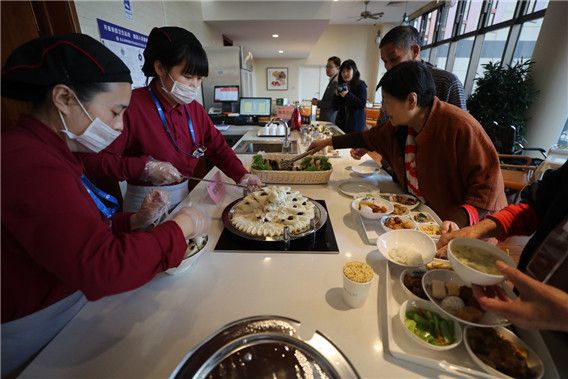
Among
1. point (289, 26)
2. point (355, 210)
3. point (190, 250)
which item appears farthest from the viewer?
point (289, 26)

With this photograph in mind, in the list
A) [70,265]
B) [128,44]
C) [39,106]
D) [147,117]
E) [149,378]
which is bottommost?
[149,378]

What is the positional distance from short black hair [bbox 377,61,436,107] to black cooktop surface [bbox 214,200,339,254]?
80 centimetres

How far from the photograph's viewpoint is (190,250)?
104cm

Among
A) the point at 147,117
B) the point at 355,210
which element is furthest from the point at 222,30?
the point at 355,210

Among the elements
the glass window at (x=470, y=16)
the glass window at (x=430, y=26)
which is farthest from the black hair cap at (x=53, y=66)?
the glass window at (x=430, y=26)

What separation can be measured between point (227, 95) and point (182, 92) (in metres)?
2.93

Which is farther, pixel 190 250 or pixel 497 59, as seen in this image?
pixel 497 59

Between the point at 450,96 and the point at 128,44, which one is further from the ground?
the point at 128,44

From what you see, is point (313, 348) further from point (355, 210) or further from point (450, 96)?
point (450, 96)

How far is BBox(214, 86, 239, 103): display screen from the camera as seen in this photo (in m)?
4.26

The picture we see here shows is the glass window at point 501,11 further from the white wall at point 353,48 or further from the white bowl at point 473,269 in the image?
the white bowl at point 473,269

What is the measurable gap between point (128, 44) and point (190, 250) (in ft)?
8.23

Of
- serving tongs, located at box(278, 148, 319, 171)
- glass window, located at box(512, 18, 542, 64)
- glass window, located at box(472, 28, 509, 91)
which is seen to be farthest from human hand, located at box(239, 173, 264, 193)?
glass window, located at box(472, 28, 509, 91)

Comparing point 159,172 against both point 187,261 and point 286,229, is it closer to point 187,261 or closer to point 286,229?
point 187,261
